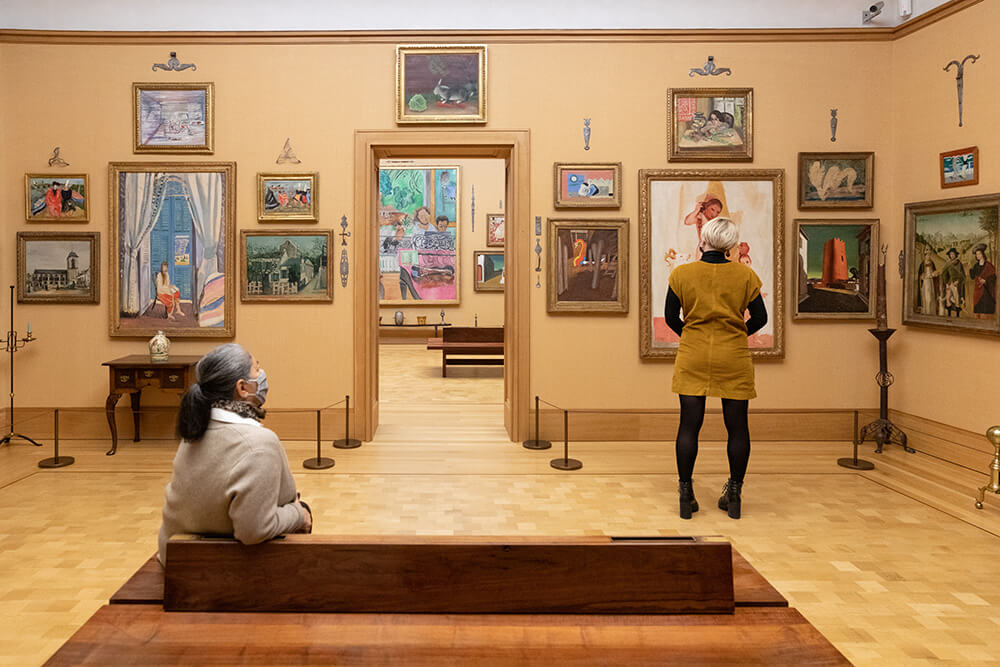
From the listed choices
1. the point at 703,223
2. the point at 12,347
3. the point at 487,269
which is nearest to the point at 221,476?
the point at 703,223

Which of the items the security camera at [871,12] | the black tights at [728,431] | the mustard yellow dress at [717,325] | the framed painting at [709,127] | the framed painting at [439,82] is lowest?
the black tights at [728,431]

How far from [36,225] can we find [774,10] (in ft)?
29.8

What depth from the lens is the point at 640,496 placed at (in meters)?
6.16

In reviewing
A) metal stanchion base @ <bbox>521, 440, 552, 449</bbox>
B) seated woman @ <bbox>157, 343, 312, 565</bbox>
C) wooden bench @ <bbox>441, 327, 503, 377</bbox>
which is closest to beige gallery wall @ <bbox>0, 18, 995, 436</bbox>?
metal stanchion base @ <bbox>521, 440, 552, 449</bbox>

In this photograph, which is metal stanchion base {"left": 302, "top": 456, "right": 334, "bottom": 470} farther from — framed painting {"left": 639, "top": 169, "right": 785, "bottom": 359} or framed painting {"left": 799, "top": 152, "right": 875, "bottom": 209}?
framed painting {"left": 799, "top": 152, "right": 875, "bottom": 209}

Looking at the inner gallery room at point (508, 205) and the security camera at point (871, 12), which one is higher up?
the security camera at point (871, 12)

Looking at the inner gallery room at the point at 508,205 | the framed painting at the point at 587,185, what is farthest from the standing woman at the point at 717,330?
the framed painting at the point at 587,185

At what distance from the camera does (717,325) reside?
17.4ft

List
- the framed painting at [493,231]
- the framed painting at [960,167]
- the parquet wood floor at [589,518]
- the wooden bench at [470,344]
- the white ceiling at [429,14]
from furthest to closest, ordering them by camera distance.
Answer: the framed painting at [493,231] → the wooden bench at [470,344] → the white ceiling at [429,14] → the framed painting at [960,167] → the parquet wood floor at [589,518]

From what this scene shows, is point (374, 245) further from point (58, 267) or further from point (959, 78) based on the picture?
point (959, 78)

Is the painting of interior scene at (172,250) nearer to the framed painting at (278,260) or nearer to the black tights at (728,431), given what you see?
the framed painting at (278,260)

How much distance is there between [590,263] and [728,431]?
10.6 ft

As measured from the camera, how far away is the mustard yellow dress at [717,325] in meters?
5.25

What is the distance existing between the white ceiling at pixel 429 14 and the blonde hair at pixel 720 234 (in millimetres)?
4069
